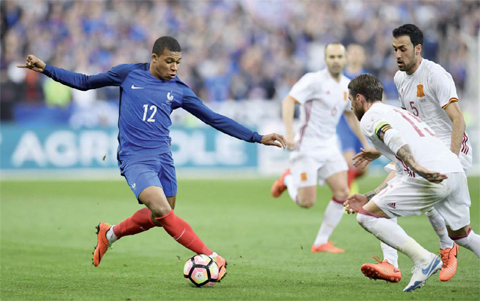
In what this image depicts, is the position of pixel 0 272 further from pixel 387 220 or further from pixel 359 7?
pixel 359 7

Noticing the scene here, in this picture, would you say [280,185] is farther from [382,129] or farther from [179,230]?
[382,129]

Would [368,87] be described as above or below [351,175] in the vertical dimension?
above

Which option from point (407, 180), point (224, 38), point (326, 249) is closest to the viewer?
point (407, 180)

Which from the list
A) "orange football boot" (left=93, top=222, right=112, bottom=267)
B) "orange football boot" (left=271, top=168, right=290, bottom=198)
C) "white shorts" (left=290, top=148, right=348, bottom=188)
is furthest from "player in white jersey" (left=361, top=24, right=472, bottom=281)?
"orange football boot" (left=271, top=168, right=290, bottom=198)

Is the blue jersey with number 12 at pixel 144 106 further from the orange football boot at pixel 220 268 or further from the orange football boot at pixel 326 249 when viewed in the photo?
the orange football boot at pixel 326 249

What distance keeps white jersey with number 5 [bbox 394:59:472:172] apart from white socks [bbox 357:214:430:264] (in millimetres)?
1282

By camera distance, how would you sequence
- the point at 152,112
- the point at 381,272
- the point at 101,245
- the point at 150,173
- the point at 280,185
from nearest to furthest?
the point at 381,272 → the point at 150,173 → the point at 152,112 → the point at 101,245 → the point at 280,185

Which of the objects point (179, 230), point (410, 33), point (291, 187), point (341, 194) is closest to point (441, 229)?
point (410, 33)

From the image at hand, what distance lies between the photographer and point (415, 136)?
6.13 meters

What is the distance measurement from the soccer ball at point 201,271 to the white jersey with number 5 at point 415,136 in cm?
188

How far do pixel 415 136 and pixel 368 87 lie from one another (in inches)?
23.1

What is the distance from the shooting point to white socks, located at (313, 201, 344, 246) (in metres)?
9.44

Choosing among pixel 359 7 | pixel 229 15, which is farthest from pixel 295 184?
pixel 359 7

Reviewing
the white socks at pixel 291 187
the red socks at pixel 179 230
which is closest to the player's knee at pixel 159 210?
the red socks at pixel 179 230
